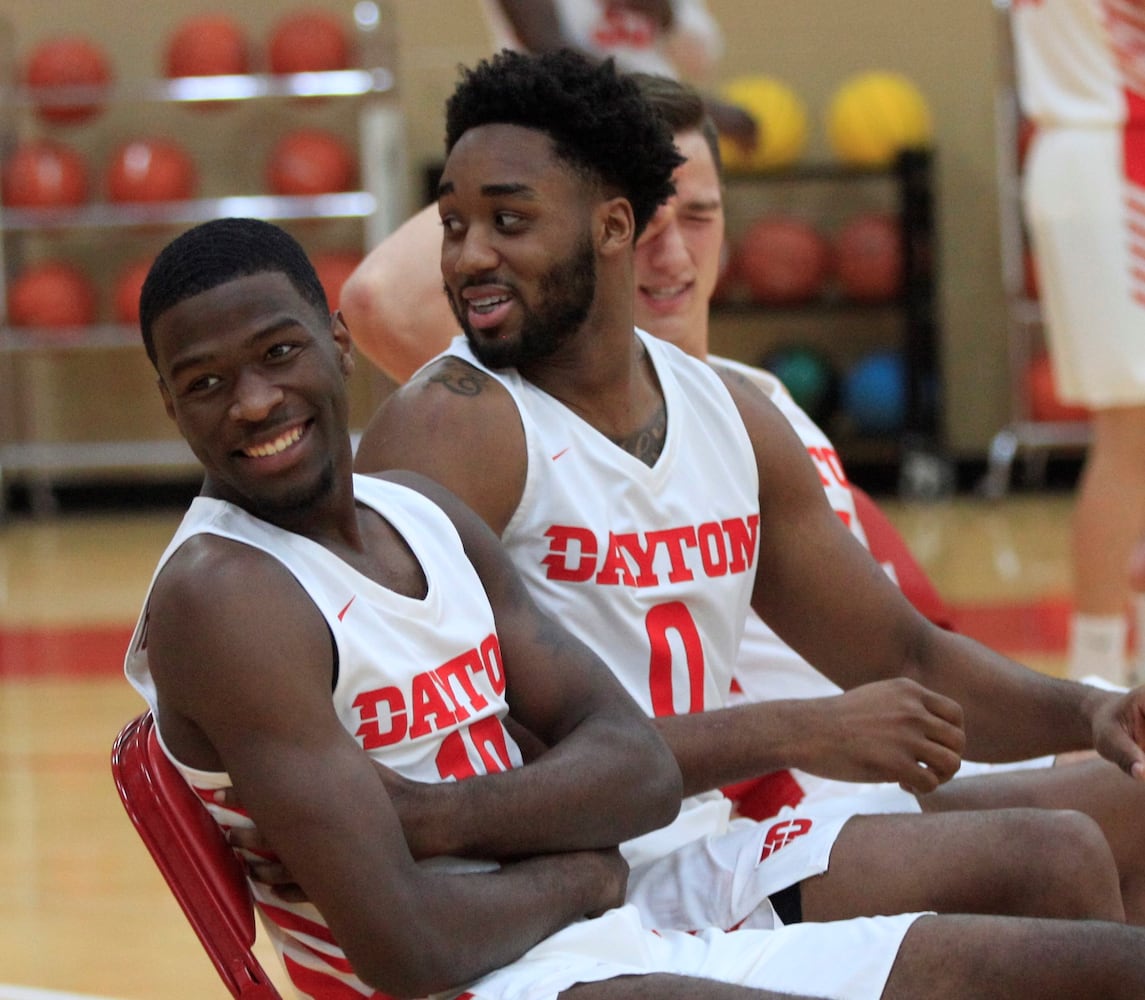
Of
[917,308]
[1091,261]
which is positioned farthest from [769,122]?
[1091,261]

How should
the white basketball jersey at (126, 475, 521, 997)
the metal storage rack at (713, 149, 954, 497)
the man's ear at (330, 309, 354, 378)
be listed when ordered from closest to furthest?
the white basketball jersey at (126, 475, 521, 997), the man's ear at (330, 309, 354, 378), the metal storage rack at (713, 149, 954, 497)

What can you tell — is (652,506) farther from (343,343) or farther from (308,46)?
(308,46)

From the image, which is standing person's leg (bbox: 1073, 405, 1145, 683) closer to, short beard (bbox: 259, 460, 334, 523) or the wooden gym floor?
the wooden gym floor

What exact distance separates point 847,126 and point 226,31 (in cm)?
337

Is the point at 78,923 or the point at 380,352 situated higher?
the point at 380,352

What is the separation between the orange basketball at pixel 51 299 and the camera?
9266 millimetres

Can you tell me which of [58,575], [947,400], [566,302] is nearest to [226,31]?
[58,575]

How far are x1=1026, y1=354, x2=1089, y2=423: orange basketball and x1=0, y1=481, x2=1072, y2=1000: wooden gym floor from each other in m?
0.49

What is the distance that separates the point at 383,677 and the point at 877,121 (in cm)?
783

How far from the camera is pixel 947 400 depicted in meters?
9.70

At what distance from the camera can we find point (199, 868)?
1694 millimetres

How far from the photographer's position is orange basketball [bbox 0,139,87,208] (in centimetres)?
922

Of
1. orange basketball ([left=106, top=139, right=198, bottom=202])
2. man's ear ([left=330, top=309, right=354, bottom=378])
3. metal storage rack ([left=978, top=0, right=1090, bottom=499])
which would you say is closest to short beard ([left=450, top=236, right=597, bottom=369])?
man's ear ([left=330, top=309, right=354, bottom=378])

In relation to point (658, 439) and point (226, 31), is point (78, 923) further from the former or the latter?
point (226, 31)
